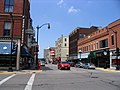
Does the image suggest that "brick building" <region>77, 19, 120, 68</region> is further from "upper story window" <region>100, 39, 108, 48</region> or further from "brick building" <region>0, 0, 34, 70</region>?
"brick building" <region>0, 0, 34, 70</region>

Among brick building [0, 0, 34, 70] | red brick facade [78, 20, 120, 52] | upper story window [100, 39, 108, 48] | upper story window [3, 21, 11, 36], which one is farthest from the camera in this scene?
upper story window [100, 39, 108, 48]

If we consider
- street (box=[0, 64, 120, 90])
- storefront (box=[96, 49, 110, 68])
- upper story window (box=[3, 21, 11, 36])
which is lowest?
street (box=[0, 64, 120, 90])

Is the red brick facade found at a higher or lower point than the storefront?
higher

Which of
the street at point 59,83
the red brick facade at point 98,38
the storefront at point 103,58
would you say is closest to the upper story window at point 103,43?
the red brick facade at point 98,38

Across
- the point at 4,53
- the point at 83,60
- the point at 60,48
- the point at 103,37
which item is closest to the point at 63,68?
the point at 4,53

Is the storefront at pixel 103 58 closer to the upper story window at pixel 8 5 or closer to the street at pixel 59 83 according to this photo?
the upper story window at pixel 8 5

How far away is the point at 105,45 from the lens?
54.8m

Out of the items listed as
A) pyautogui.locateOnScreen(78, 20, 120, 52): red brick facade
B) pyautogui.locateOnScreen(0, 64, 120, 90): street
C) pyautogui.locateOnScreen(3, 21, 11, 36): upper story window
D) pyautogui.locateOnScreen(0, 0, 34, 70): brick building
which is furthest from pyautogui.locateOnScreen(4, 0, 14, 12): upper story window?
pyautogui.locateOnScreen(78, 20, 120, 52): red brick facade

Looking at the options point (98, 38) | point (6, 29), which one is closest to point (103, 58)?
point (98, 38)

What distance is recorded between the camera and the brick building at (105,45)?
48.4 metres

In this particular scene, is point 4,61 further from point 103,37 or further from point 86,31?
point 86,31

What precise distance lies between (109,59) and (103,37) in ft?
21.9

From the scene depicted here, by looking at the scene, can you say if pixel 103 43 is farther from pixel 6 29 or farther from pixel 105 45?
pixel 6 29

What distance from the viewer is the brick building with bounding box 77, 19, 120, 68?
4838 centimetres
